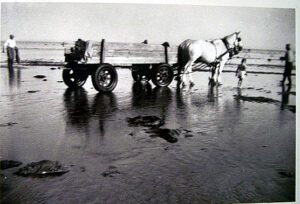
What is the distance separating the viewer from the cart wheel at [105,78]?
3.19 m

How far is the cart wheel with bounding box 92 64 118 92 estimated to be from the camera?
10.5 feet

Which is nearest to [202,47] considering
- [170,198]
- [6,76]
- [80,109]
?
[80,109]

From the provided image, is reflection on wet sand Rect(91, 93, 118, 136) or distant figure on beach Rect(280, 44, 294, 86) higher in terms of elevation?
distant figure on beach Rect(280, 44, 294, 86)

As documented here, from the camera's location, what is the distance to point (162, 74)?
3363 millimetres

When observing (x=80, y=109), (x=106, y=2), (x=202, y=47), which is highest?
(x=106, y=2)

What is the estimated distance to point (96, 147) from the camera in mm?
2605

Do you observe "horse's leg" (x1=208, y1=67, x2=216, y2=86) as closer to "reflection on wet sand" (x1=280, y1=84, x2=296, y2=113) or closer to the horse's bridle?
the horse's bridle

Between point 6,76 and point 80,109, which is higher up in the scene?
point 6,76

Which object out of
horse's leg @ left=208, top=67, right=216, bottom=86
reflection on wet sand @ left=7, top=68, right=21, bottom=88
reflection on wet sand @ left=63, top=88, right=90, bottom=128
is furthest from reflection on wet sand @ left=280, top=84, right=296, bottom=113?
reflection on wet sand @ left=7, top=68, right=21, bottom=88

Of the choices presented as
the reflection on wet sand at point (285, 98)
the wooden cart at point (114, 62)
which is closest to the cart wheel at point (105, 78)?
the wooden cart at point (114, 62)

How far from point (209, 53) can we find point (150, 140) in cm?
125

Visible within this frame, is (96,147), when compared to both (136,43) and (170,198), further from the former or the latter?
(136,43)

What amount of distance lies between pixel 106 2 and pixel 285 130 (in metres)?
1.97

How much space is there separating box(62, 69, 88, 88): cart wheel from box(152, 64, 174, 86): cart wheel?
72cm
